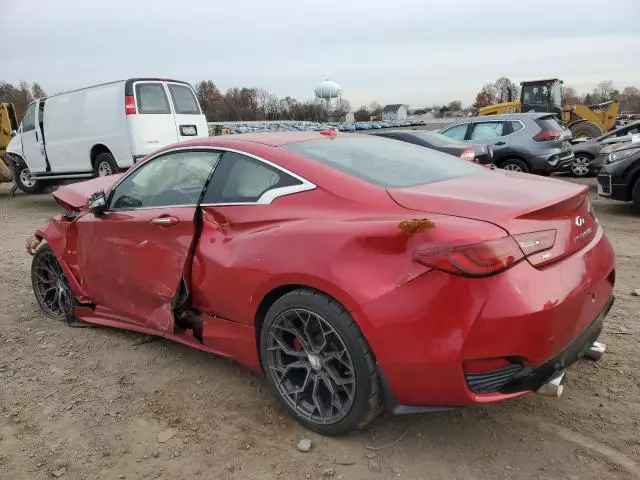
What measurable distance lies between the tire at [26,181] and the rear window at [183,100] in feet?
13.6

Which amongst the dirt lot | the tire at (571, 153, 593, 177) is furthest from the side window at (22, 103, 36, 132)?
the tire at (571, 153, 593, 177)

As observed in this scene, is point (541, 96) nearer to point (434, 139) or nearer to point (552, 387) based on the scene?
point (434, 139)

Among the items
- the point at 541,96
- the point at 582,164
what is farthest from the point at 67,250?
the point at 541,96

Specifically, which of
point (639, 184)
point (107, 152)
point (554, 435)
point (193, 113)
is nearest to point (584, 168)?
point (639, 184)

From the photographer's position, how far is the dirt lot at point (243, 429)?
2.52 m

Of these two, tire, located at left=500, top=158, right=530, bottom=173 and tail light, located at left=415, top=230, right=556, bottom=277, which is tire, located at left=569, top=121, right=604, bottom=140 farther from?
tail light, located at left=415, top=230, right=556, bottom=277

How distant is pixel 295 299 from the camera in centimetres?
263

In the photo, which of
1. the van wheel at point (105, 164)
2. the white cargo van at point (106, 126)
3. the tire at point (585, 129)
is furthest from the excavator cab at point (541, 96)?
the van wheel at point (105, 164)

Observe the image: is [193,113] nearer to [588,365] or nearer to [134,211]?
[134,211]

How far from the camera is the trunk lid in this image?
2.36 m

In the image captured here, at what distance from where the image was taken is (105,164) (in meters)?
10.2

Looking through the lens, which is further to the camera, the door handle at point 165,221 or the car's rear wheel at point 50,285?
the car's rear wheel at point 50,285

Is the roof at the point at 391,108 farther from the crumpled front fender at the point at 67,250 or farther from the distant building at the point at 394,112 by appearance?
the crumpled front fender at the point at 67,250

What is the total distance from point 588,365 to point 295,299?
1923 millimetres
